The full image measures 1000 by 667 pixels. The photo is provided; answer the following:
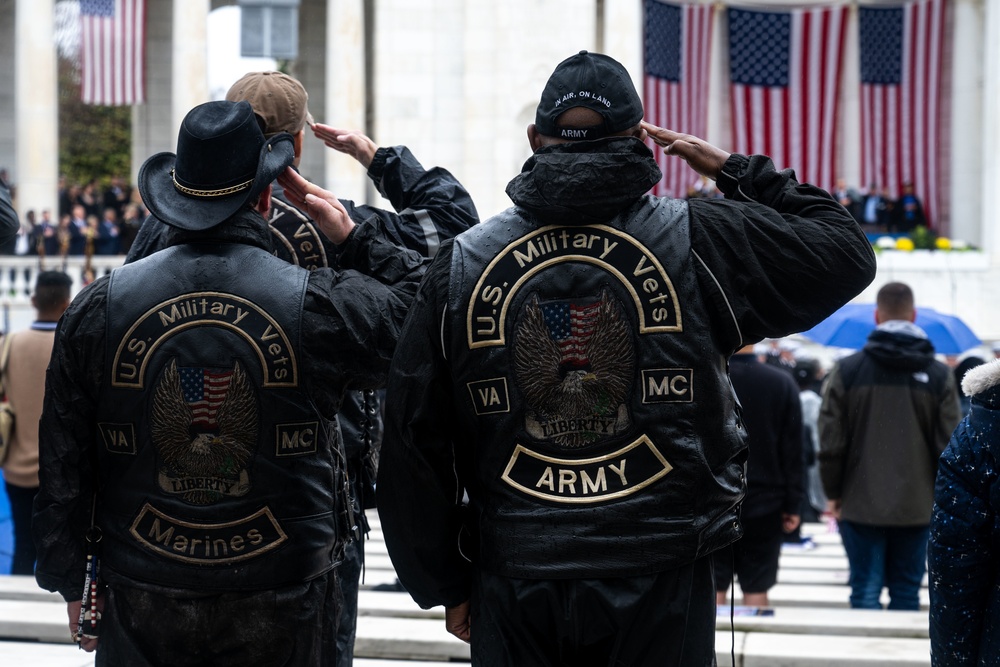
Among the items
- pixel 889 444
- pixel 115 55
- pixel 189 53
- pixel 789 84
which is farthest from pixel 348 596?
pixel 789 84

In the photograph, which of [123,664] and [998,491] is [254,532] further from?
[998,491]

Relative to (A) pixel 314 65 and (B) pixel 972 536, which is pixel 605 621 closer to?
(B) pixel 972 536

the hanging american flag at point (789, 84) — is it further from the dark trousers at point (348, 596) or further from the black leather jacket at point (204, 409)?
the black leather jacket at point (204, 409)

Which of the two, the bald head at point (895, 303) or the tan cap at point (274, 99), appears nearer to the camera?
the tan cap at point (274, 99)

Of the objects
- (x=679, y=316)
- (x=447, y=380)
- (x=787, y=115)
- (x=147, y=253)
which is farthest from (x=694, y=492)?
(x=787, y=115)

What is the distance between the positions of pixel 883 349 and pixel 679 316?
16.8 ft

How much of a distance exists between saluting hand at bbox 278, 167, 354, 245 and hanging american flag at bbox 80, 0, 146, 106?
26639 millimetres

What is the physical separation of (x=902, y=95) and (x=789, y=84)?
257 centimetres

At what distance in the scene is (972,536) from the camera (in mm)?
3611

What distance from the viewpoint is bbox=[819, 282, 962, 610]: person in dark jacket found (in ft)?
25.8

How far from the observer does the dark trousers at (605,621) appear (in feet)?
10.2

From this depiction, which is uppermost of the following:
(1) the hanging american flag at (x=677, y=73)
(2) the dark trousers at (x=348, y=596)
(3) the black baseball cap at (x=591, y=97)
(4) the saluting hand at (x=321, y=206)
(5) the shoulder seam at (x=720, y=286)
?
(1) the hanging american flag at (x=677, y=73)

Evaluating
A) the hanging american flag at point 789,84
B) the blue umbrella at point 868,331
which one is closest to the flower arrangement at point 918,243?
the hanging american flag at point 789,84

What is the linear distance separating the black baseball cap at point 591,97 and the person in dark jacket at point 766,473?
4.48 meters
